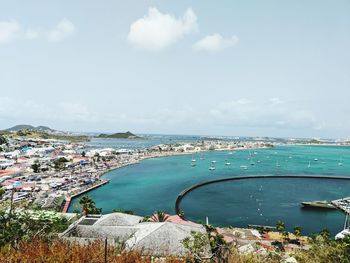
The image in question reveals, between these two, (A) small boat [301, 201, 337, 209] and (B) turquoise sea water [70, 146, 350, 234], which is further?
(A) small boat [301, 201, 337, 209]

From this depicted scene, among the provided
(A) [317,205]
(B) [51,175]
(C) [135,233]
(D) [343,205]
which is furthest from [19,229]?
(B) [51,175]

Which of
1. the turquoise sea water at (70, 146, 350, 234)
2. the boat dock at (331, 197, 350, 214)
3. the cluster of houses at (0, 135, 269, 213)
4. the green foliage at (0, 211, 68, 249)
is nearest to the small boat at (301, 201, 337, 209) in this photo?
the boat dock at (331, 197, 350, 214)

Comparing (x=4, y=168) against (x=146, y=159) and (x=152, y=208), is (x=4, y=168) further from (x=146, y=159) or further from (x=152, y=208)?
(x=146, y=159)

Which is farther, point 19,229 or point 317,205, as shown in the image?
point 317,205

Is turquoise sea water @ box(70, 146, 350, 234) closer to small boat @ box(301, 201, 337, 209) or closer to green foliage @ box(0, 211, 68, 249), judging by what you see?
small boat @ box(301, 201, 337, 209)

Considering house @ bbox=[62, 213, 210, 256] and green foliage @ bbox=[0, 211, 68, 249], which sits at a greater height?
green foliage @ bbox=[0, 211, 68, 249]

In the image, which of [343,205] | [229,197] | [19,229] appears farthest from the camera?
[229,197]

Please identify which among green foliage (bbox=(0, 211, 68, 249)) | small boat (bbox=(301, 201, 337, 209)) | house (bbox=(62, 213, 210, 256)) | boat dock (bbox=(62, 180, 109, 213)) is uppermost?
green foliage (bbox=(0, 211, 68, 249))

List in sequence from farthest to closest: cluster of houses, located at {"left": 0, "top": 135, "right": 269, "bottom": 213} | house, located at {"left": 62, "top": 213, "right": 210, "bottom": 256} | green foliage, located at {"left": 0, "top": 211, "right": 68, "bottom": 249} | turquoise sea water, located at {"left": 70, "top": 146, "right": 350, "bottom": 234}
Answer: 1. cluster of houses, located at {"left": 0, "top": 135, "right": 269, "bottom": 213}
2. turquoise sea water, located at {"left": 70, "top": 146, "right": 350, "bottom": 234}
3. house, located at {"left": 62, "top": 213, "right": 210, "bottom": 256}
4. green foliage, located at {"left": 0, "top": 211, "right": 68, "bottom": 249}

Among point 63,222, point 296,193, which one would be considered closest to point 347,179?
point 296,193

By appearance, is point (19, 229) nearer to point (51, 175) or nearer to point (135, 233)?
point (135, 233)

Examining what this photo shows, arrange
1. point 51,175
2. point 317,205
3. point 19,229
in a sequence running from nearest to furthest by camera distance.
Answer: point 19,229 < point 317,205 < point 51,175
